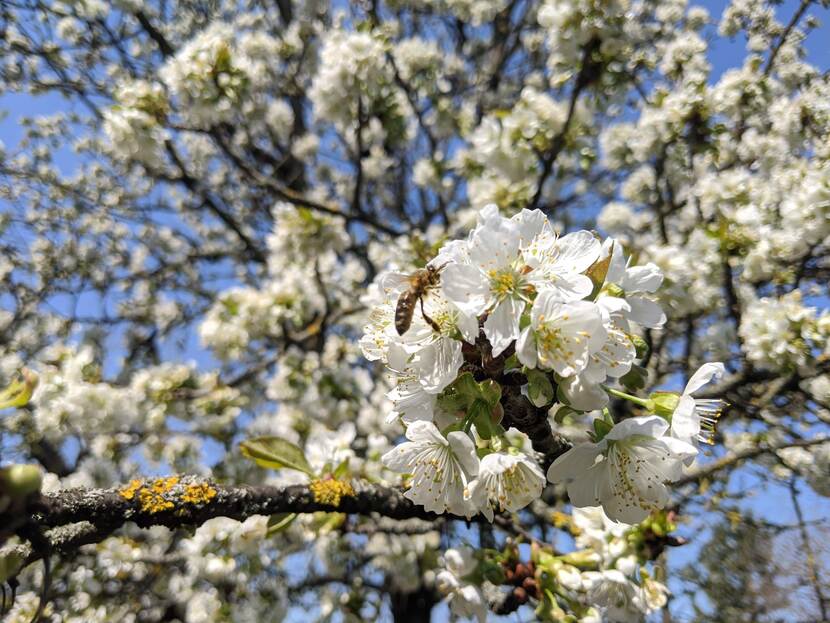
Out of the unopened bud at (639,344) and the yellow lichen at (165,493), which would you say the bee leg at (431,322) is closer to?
the unopened bud at (639,344)

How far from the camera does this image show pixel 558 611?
1.71 meters

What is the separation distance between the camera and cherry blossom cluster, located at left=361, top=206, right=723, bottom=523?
1.01 meters

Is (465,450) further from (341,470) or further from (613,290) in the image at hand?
(341,470)

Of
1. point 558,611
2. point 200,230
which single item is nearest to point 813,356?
point 558,611

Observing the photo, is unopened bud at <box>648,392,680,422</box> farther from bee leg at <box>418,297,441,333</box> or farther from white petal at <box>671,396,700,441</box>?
bee leg at <box>418,297,441,333</box>

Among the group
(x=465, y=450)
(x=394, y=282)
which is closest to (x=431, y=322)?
(x=394, y=282)

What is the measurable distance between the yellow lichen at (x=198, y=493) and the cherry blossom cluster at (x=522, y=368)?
1.43 feet

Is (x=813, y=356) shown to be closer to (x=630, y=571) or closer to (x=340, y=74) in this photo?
(x=630, y=571)

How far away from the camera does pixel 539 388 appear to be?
1.03 metres

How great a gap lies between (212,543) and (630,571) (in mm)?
2174

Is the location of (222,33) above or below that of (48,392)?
above

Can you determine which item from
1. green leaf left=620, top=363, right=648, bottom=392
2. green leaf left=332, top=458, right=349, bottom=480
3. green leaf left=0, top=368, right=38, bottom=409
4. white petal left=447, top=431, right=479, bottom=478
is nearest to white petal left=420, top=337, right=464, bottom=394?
white petal left=447, top=431, right=479, bottom=478

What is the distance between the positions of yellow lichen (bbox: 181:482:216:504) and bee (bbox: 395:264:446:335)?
62 cm

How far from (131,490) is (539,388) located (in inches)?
36.9
